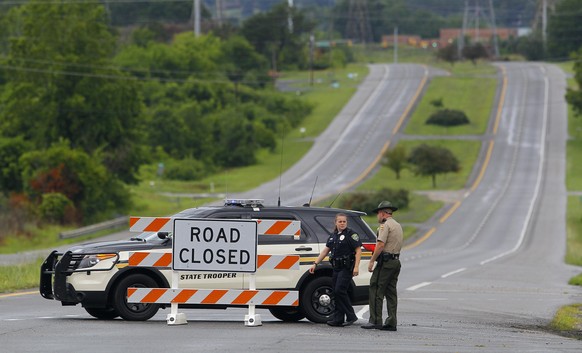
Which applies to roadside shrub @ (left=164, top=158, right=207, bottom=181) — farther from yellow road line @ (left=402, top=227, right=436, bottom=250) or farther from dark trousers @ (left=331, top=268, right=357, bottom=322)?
dark trousers @ (left=331, top=268, right=357, bottom=322)

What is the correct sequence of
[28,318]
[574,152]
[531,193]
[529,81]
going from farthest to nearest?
[529,81] < [574,152] < [531,193] < [28,318]

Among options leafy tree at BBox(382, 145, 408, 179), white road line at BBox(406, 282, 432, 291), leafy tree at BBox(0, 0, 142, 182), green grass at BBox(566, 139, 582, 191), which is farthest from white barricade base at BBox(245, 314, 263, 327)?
leafy tree at BBox(382, 145, 408, 179)

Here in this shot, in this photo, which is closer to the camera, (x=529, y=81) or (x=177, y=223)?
(x=177, y=223)

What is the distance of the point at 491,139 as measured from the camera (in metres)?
99.8

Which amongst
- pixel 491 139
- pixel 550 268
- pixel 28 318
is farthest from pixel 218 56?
pixel 28 318

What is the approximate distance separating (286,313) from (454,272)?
20.3 metres

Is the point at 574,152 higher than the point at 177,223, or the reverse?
the point at 177,223

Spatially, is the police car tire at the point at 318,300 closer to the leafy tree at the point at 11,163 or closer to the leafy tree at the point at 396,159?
the leafy tree at the point at 11,163

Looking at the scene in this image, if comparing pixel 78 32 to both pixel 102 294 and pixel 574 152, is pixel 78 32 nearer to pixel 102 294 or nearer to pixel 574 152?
pixel 574 152

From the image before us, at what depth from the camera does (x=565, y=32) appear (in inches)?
6176

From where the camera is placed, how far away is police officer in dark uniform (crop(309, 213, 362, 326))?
17453 millimetres

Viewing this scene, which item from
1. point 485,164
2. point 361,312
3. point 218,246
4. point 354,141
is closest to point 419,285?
point 361,312

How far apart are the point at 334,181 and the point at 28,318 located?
63958 mm

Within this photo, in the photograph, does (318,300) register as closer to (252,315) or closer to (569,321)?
(252,315)
